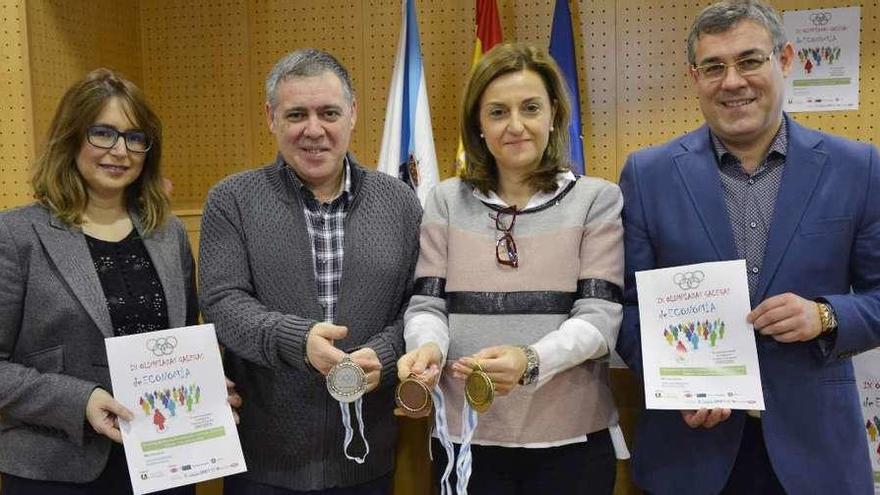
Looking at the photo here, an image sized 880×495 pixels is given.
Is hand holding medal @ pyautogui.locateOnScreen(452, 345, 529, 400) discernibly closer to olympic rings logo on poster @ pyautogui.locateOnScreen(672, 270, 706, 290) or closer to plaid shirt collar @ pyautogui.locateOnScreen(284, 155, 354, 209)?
olympic rings logo on poster @ pyautogui.locateOnScreen(672, 270, 706, 290)

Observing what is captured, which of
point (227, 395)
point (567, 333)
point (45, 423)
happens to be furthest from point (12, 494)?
point (567, 333)

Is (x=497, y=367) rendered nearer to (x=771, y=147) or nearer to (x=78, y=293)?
(x=771, y=147)

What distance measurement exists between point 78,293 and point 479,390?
3.60 feet

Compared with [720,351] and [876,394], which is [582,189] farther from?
[876,394]

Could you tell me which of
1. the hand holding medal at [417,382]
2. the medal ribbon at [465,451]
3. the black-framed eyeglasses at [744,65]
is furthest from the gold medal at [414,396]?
the black-framed eyeglasses at [744,65]

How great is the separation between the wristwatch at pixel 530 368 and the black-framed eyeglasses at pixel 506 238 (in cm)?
25

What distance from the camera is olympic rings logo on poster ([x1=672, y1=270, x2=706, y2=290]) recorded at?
1.76 meters

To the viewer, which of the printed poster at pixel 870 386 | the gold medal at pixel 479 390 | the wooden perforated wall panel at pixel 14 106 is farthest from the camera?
the wooden perforated wall panel at pixel 14 106

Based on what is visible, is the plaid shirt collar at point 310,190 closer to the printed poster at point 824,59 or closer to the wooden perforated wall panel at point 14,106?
the wooden perforated wall panel at point 14,106

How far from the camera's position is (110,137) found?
207 centimetres

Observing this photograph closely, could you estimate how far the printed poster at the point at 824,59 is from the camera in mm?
3984

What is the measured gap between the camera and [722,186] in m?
1.87

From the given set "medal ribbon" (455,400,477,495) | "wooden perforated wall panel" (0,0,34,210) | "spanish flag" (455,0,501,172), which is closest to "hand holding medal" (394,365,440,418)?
"medal ribbon" (455,400,477,495)

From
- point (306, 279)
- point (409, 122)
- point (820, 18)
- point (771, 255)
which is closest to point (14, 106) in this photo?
point (409, 122)
